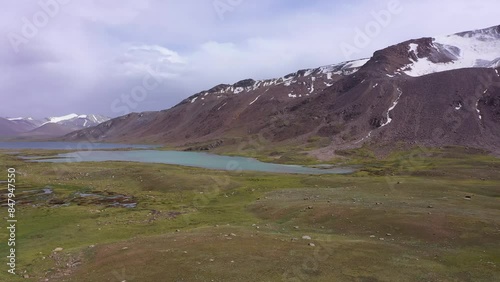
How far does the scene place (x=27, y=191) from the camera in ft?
252

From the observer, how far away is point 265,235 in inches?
1480

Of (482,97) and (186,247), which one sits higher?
(482,97)

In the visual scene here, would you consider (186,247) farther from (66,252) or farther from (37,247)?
(37,247)

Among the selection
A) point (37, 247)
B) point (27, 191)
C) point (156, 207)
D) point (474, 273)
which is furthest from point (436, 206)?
point (27, 191)

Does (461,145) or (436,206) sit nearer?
(436,206)

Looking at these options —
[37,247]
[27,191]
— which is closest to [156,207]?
[37,247]

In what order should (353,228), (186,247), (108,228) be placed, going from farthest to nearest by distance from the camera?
(108,228), (353,228), (186,247)

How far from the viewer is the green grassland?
92.3 ft

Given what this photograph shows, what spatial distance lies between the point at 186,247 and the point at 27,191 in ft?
191

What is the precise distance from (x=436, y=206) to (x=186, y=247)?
1296 inches

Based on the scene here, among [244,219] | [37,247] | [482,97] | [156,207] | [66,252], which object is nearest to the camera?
[66,252]

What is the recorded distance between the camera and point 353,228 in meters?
41.5

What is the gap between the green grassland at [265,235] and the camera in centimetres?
2814

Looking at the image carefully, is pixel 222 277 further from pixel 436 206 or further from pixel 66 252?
pixel 436 206
